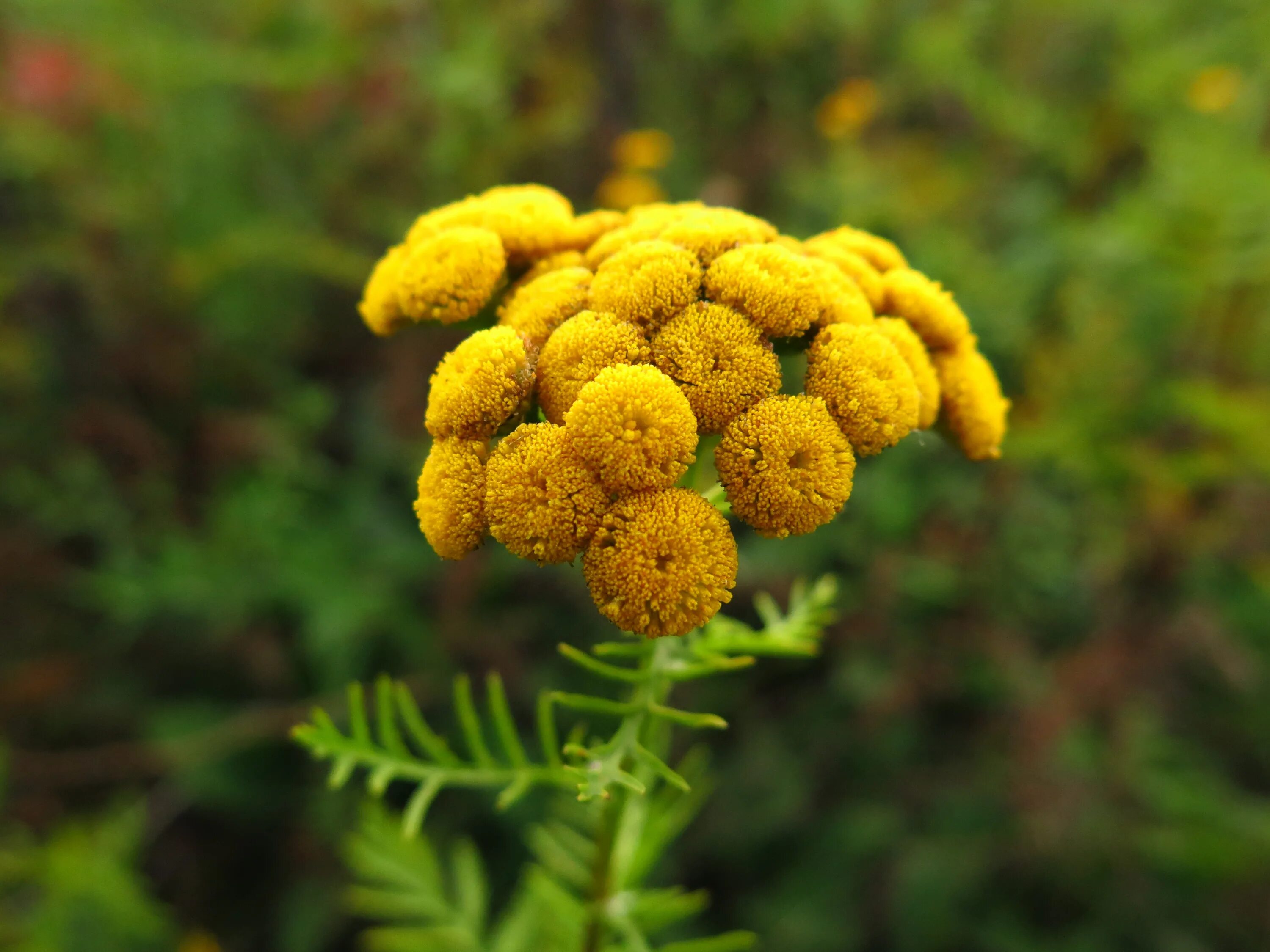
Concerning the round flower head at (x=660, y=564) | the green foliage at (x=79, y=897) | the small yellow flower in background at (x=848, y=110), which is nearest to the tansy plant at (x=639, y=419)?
Result: the round flower head at (x=660, y=564)

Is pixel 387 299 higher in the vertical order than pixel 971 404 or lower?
Result: lower

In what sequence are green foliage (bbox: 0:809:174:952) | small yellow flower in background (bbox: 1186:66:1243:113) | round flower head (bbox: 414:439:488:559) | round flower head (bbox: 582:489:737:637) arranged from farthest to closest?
small yellow flower in background (bbox: 1186:66:1243:113)
green foliage (bbox: 0:809:174:952)
round flower head (bbox: 414:439:488:559)
round flower head (bbox: 582:489:737:637)

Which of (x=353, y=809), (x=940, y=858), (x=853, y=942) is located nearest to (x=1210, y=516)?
(x=940, y=858)

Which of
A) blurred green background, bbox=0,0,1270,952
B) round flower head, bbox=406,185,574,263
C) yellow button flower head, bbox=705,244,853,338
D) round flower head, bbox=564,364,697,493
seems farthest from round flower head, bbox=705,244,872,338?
blurred green background, bbox=0,0,1270,952

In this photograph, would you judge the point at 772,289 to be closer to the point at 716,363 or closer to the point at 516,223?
the point at 716,363

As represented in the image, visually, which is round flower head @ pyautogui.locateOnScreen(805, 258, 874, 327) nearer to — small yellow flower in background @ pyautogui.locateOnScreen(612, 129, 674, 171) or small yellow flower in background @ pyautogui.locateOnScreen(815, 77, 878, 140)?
small yellow flower in background @ pyautogui.locateOnScreen(612, 129, 674, 171)

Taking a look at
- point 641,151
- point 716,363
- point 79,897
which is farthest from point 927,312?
point 79,897
